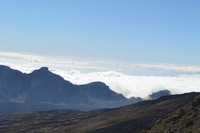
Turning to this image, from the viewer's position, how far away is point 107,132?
196 meters

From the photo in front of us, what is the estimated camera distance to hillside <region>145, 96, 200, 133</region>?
4175 cm

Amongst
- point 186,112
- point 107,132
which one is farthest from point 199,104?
point 107,132

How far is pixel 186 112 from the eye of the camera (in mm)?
48812

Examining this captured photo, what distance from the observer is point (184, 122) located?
44656 mm

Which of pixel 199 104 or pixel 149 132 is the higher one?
pixel 199 104

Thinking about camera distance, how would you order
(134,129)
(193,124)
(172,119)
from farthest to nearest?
(134,129) → (172,119) → (193,124)

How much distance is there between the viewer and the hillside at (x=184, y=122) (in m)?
41.7

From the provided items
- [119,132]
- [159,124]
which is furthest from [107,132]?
[159,124]

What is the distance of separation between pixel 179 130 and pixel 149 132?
7726mm

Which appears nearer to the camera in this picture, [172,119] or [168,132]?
[168,132]

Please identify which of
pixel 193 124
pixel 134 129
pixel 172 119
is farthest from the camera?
pixel 134 129

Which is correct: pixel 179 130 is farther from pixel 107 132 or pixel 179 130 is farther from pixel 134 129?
pixel 107 132

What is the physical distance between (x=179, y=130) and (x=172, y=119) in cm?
587

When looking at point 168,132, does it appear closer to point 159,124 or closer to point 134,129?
point 159,124
